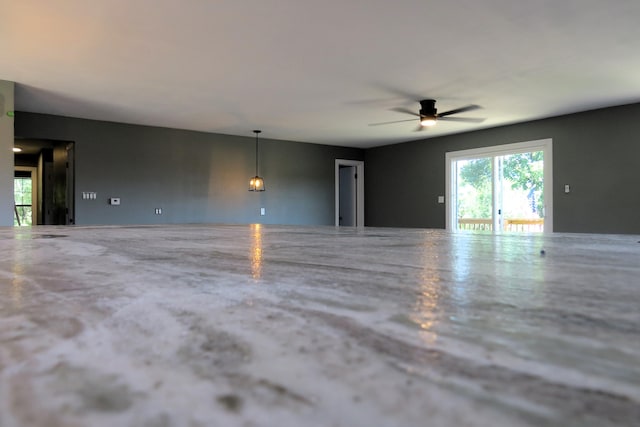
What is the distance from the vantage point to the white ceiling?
8.36ft

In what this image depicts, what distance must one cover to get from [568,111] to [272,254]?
17.7 feet

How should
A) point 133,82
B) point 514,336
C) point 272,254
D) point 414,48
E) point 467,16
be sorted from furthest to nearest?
1. point 133,82
2. point 414,48
3. point 467,16
4. point 272,254
5. point 514,336

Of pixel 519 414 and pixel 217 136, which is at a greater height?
pixel 217 136

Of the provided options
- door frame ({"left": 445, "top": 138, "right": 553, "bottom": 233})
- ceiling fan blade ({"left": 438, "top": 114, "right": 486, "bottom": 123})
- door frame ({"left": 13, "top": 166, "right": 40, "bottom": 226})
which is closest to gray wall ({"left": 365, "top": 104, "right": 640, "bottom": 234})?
door frame ({"left": 445, "top": 138, "right": 553, "bottom": 233})

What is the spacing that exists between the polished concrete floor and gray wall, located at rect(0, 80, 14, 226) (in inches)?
→ 167

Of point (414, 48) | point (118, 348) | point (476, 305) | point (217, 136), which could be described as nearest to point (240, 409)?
point (118, 348)

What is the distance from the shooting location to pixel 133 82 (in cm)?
391

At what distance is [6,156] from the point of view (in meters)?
3.90

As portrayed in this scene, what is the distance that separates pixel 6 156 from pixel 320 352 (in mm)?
4703

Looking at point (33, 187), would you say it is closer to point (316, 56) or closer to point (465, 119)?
point (316, 56)

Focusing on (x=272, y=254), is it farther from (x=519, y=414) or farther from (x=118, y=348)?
(x=519, y=414)

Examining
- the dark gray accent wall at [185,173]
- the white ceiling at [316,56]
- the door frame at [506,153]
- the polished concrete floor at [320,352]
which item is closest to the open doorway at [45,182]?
the dark gray accent wall at [185,173]

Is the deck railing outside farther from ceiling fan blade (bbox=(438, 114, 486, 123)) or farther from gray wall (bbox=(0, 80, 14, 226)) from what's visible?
gray wall (bbox=(0, 80, 14, 226))

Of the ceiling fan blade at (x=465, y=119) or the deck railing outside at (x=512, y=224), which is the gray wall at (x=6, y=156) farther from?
the deck railing outside at (x=512, y=224)
